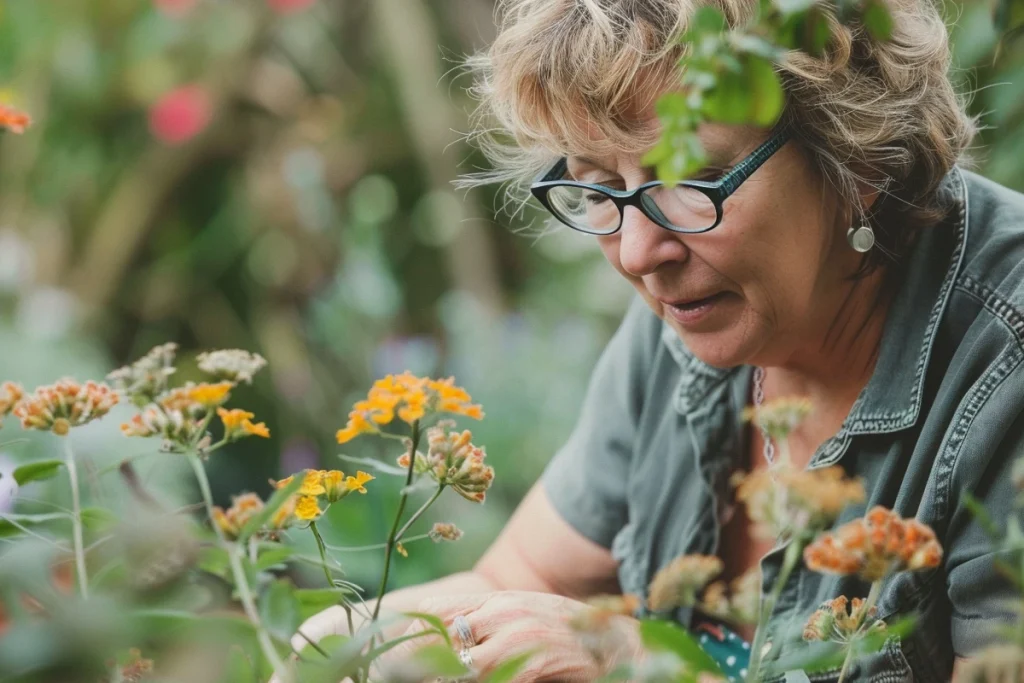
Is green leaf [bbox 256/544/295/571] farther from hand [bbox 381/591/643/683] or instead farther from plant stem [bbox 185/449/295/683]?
hand [bbox 381/591/643/683]

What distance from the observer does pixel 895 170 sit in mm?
1186

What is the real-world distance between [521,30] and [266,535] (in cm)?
72

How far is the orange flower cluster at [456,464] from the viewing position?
2.20 ft

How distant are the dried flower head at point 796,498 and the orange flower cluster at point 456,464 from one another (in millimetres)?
200

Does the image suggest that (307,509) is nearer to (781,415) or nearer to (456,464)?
(456,464)

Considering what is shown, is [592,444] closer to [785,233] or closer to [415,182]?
[785,233]

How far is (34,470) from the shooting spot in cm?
68

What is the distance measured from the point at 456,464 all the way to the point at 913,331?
2.39ft

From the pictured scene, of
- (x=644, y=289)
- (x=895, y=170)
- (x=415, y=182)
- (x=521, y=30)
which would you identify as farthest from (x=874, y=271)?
(x=415, y=182)

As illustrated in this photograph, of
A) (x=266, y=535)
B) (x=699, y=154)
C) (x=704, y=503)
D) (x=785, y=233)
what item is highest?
(x=699, y=154)

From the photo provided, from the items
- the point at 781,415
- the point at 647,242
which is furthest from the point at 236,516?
the point at 647,242

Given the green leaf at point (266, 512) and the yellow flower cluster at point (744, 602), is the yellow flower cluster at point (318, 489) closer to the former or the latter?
the green leaf at point (266, 512)

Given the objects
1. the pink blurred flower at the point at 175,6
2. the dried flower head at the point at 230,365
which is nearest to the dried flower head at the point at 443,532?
the dried flower head at the point at 230,365

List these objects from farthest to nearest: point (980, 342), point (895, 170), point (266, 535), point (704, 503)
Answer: point (704, 503)
point (895, 170)
point (980, 342)
point (266, 535)
